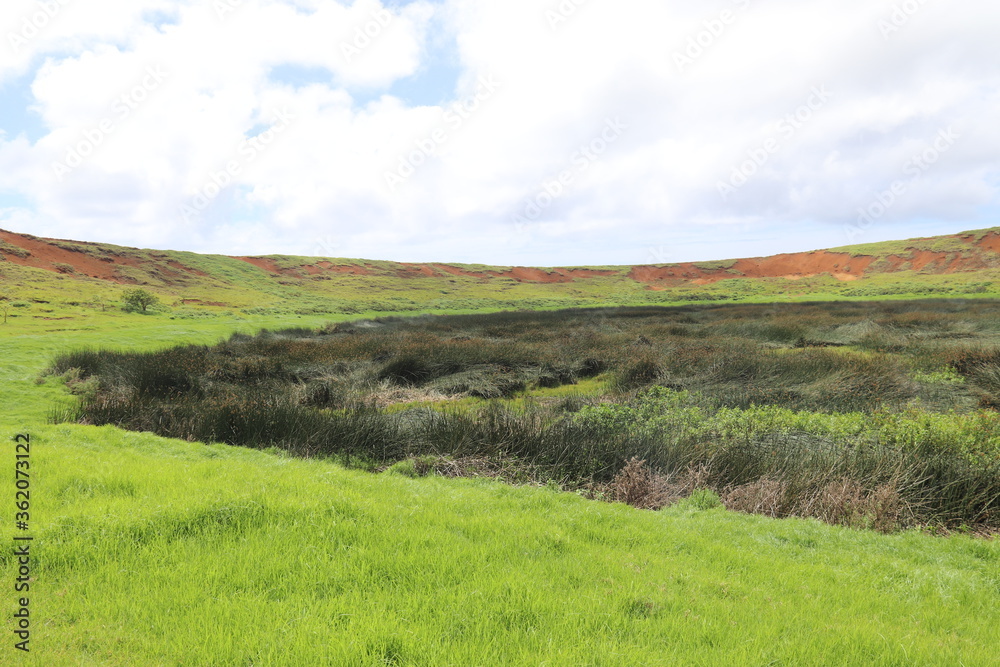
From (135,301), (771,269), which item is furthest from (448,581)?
(771,269)

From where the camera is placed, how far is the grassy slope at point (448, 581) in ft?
8.47

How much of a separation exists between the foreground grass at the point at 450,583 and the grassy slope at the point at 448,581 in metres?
0.01

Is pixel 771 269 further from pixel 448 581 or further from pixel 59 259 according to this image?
pixel 59 259

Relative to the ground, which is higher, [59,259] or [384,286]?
[59,259]

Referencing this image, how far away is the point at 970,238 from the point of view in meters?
73.6

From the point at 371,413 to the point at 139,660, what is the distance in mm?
7291

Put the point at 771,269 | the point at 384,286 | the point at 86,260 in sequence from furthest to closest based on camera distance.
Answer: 1. the point at 771,269
2. the point at 384,286
3. the point at 86,260

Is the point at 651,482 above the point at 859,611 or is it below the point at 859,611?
below

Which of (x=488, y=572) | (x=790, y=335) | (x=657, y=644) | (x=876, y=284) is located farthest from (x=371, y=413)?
(x=876, y=284)

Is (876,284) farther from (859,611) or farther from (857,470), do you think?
(859,611)

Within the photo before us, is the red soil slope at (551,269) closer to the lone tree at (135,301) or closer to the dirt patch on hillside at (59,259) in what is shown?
the dirt patch on hillside at (59,259)

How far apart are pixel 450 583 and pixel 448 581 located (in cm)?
2

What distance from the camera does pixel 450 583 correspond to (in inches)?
126

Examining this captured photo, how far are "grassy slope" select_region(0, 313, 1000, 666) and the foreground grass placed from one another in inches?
0.5
